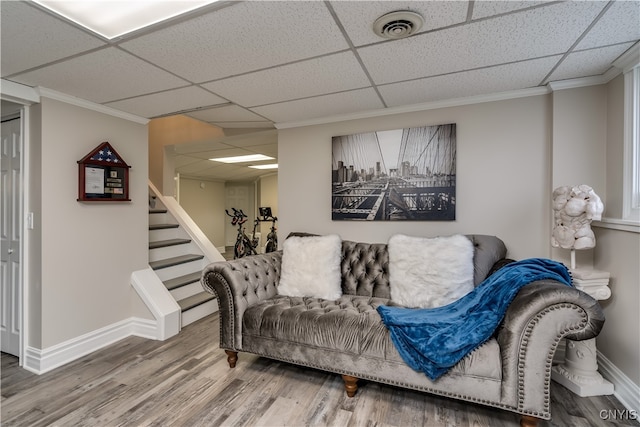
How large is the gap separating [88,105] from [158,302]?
1870 mm

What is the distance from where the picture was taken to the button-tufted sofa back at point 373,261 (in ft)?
7.68

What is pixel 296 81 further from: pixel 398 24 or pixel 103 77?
pixel 103 77

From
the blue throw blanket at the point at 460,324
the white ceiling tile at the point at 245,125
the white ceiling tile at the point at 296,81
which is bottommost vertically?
the blue throw blanket at the point at 460,324

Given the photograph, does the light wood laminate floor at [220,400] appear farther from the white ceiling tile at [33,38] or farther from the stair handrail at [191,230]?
the white ceiling tile at [33,38]

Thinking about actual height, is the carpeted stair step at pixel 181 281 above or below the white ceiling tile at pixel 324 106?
below

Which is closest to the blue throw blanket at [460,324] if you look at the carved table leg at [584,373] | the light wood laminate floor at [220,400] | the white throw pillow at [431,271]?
the white throw pillow at [431,271]

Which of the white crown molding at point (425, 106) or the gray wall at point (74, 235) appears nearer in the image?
the gray wall at point (74, 235)

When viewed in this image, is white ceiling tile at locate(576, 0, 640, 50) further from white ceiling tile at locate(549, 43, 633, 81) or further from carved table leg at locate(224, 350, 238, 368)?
carved table leg at locate(224, 350, 238, 368)

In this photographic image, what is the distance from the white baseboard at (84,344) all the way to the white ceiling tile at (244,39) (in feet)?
7.61

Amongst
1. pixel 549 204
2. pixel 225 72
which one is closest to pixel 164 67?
pixel 225 72

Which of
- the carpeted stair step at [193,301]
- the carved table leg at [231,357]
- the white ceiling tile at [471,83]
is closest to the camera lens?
the white ceiling tile at [471,83]

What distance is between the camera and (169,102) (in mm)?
2623

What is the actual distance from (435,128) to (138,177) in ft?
9.63

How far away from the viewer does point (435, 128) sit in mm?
2713
